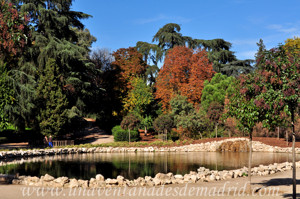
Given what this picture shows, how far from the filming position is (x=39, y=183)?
12422 millimetres

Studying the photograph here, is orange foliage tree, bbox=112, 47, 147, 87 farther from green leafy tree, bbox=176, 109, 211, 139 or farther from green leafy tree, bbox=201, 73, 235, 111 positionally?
green leafy tree, bbox=176, 109, 211, 139

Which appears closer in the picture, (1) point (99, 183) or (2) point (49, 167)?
(1) point (99, 183)

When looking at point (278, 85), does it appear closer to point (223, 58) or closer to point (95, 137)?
point (95, 137)

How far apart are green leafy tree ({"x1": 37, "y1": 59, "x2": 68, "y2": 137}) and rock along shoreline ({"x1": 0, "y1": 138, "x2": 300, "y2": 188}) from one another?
341 centimetres

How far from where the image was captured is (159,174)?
1296cm

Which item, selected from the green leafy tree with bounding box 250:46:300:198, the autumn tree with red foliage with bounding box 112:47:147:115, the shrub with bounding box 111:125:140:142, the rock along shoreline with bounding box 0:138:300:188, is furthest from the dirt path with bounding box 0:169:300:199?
the autumn tree with red foliage with bounding box 112:47:147:115

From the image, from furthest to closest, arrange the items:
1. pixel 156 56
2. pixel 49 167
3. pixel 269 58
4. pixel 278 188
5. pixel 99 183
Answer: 1. pixel 156 56
2. pixel 49 167
3. pixel 99 183
4. pixel 278 188
5. pixel 269 58

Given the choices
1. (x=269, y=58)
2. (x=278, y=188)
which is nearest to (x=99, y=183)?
(x=278, y=188)

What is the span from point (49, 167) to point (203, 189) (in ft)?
34.4

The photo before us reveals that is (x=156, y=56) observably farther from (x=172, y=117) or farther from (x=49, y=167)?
(x=49, y=167)

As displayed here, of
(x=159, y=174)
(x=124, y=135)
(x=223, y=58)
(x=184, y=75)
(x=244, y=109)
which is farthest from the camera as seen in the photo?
(x=223, y=58)

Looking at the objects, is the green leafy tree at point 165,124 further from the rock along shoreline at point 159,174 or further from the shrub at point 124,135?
the rock along shoreline at point 159,174

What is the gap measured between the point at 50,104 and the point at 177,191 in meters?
21.6

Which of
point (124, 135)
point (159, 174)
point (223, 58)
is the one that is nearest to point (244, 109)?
point (159, 174)
